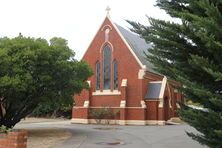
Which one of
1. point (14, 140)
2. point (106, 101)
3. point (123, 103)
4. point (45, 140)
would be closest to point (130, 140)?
point (45, 140)

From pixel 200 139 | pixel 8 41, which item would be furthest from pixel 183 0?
pixel 8 41

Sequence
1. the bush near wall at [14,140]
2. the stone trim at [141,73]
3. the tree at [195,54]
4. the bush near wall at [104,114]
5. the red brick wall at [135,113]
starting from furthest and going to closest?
the bush near wall at [104,114]
the stone trim at [141,73]
the red brick wall at [135,113]
the bush near wall at [14,140]
the tree at [195,54]

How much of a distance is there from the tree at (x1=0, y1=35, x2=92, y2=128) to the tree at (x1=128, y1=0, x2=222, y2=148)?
52.4ft

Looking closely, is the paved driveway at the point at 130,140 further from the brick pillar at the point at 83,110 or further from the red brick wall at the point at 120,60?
the brick pillar at the point at 83,110

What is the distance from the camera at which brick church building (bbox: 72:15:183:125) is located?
4009cm

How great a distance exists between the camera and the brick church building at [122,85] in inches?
1578

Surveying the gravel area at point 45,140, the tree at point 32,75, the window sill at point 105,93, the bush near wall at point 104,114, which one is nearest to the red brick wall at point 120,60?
the window sill at point 105,93

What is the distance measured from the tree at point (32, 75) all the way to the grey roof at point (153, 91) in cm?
1527

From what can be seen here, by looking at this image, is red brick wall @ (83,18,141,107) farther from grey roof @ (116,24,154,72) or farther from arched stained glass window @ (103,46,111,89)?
grey roof @ (116,24,154,72)

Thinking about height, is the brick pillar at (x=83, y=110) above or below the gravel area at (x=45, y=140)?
above

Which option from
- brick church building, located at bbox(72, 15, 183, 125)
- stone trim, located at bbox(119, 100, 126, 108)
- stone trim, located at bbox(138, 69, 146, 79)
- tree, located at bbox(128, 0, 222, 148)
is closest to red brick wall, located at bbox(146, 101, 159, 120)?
brick church building, located at bbox(72, 15, 183, 125)

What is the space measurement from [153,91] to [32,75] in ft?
65.9

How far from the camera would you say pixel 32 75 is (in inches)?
924

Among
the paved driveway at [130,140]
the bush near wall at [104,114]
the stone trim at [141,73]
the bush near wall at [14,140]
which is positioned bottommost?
the paved driveway at [130,140]
